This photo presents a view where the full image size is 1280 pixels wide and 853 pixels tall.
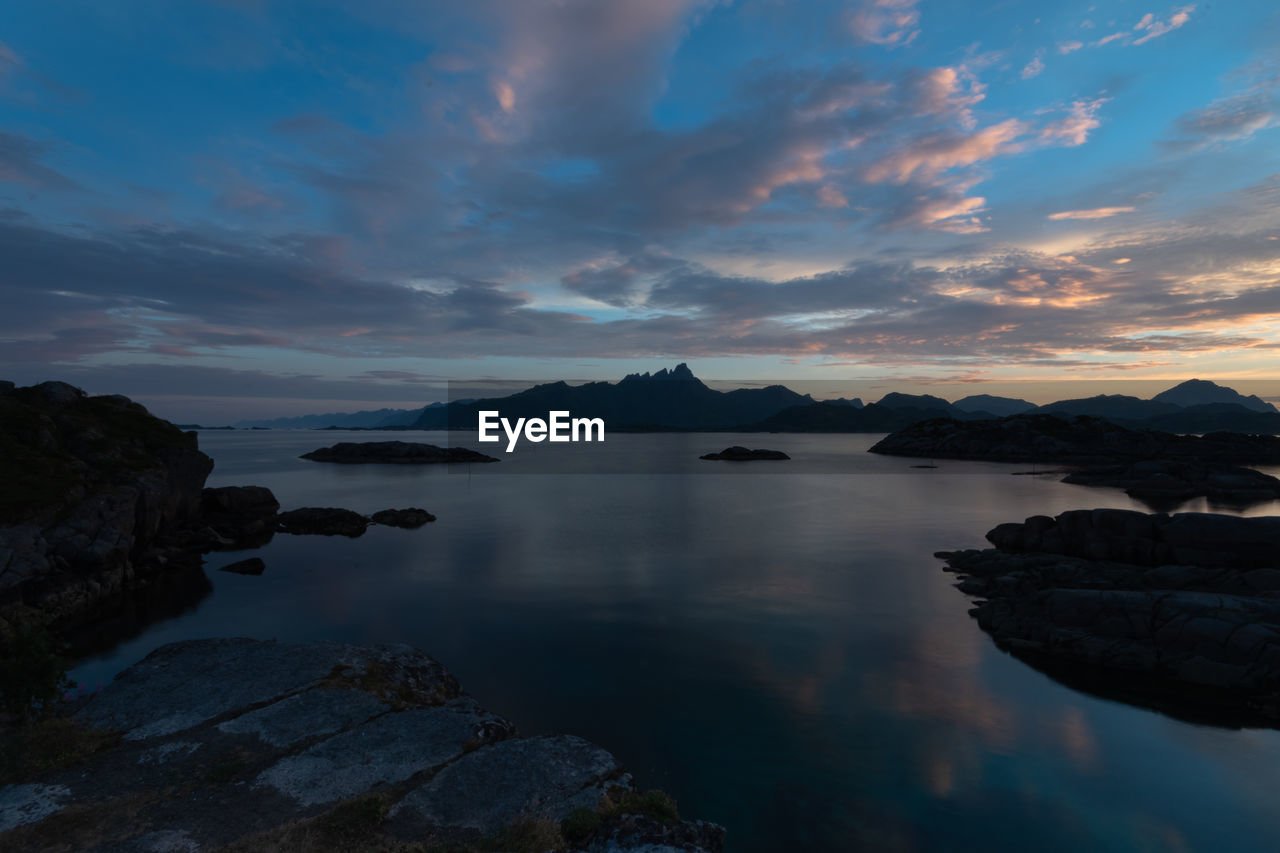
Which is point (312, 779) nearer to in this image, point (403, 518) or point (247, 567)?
point (247, 567)

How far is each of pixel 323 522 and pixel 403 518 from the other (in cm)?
873

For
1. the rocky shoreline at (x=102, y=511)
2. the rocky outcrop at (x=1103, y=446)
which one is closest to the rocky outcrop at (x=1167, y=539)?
the rocky shoreline at (x=102, y=511)

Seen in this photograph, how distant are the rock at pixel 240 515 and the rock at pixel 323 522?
5.39 feet

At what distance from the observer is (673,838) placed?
1370 centimetres

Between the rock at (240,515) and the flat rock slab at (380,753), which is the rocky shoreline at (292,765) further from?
the rock at (240,515)

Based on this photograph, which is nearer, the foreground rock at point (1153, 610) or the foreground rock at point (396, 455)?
the foreground rock at point (1153, 610)

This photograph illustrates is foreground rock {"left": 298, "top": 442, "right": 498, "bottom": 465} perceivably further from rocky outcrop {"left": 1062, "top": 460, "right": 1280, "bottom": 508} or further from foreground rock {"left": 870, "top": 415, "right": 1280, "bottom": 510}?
foreground rock {"left": 870, "top": 415, "right": 1280, "bottom": 510}

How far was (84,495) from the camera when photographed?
1652 inches

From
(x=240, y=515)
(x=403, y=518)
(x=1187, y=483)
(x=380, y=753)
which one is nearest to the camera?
(x=380, y=753)

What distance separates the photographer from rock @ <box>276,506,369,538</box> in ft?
216

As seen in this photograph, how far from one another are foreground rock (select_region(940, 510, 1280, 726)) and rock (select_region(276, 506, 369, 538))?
199 ft

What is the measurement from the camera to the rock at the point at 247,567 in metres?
48.4

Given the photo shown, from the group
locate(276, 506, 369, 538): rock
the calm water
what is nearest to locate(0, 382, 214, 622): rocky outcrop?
the calm water

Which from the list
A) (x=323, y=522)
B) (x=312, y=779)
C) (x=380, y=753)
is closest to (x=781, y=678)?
(x=380, y=753)
